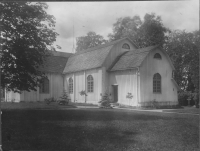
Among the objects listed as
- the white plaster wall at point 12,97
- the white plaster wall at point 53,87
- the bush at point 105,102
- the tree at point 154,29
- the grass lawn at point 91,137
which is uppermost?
the tree at point 154,29

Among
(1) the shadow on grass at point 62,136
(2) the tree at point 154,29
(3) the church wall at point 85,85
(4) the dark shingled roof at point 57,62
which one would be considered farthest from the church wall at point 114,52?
(1) the shadow on grass at point 62,136

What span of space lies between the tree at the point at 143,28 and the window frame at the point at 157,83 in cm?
331

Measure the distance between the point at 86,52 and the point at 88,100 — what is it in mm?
4020

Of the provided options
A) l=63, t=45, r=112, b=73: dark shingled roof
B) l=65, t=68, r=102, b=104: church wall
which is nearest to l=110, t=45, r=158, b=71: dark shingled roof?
l=63, t=45, r=112, b=73: dark shingled roof

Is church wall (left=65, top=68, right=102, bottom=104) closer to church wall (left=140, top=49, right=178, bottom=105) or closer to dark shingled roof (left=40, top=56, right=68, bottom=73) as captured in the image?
dark shingled roof (left=40, top=56, right=68, bottom=73)

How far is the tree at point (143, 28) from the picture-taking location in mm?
10050

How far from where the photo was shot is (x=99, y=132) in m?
7.89

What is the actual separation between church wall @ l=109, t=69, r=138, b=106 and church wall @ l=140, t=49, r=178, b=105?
2.12 feet

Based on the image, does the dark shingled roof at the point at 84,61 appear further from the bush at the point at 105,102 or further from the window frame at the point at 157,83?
the window frame at the point at 157,83

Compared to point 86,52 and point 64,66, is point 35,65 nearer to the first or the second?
point 86,52

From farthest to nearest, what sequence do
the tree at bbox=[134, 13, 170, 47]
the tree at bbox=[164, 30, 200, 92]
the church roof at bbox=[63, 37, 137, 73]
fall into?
the church roof at bbox=[63, 37, 137, 73] < the tree at bbox=[134, 13, 170, 47] < the tree at bbox=[164, 30, 200, 92]

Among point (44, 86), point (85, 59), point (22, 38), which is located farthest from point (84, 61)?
point (22, 38)

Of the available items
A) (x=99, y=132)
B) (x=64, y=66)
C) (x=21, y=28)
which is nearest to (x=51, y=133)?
(x=99, y=132)

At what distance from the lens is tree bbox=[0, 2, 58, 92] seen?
713cm
